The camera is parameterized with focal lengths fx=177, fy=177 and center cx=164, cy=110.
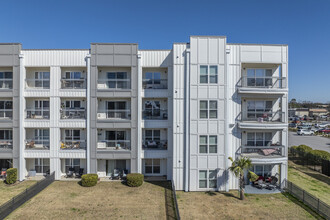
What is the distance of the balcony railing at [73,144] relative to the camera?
17.1 meters

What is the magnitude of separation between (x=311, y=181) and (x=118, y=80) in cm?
2103

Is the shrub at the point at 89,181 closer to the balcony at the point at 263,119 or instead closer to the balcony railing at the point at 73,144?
the balcony railing at the point at 73,144

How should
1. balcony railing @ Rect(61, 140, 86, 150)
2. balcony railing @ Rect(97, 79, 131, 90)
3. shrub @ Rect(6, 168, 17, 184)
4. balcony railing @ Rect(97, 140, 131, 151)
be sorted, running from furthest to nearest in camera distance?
balcony railing @ Rect(97, 79, 131, 90), balcony railing @ Rect(61, 140, 86, 150), balcony railing @ Rect(97, 140, 131, 151), shrub @ Rect(6, 168, 17, 184)

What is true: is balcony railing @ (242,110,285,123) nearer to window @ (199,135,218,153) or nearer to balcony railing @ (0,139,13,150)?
window @ (199,135,218,153)

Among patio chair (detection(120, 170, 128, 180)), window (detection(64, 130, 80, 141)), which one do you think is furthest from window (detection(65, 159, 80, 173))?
patio chair (detection(120, 170, 128, 180))

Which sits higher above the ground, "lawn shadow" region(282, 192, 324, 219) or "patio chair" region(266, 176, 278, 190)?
"patio chair" region(266, 176, 278, 190)

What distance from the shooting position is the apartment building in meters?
15.2

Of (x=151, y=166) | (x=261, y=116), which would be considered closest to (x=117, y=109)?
(x=151, y=166)

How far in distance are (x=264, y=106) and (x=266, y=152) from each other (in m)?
4.35

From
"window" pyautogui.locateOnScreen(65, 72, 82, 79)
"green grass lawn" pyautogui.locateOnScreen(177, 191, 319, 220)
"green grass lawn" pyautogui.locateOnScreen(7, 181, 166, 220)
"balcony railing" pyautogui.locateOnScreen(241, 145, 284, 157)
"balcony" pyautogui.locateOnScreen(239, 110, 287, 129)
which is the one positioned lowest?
"green grass lawn" pyautogui.locateOnScreen(177, 191, 319, 220)

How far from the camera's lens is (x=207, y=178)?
50.2 ft

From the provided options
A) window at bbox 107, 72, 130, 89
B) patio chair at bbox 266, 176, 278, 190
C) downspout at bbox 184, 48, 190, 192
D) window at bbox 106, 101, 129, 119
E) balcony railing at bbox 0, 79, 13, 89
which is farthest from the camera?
balcony railing at bbox 0, 79, 13, 89

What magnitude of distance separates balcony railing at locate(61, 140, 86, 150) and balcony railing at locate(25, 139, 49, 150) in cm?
161

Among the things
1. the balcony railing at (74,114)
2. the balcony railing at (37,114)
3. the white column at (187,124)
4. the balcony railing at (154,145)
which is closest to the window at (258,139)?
the white column at (187,124)
